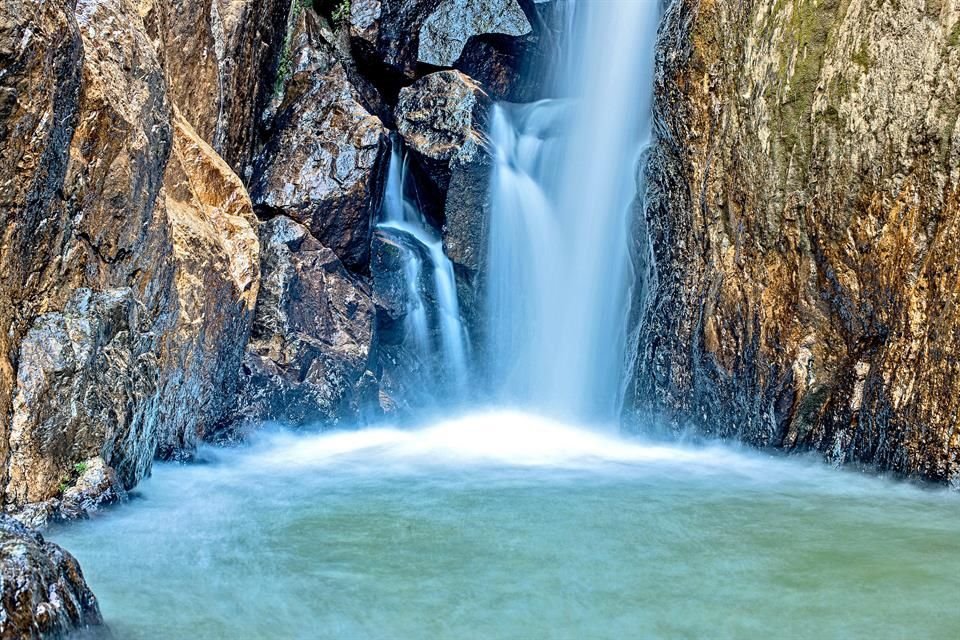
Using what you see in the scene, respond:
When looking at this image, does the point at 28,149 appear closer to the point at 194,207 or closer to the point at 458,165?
the point at 194,207

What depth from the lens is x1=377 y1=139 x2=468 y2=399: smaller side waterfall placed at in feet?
47.1

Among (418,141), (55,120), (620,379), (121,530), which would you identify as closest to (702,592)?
(121,530)

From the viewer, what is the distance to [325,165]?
13.4 m

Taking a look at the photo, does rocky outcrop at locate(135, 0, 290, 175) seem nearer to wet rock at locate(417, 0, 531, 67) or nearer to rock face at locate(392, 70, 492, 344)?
rock face at locate(392, 70, 492, 344)

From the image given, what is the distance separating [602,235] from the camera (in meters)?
13.7

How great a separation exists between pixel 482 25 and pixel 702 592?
13331 mm

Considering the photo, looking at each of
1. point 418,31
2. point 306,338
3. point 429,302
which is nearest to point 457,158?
point 429,302

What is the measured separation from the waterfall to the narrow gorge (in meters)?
0.07

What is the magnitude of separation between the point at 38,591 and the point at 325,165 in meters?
10.5

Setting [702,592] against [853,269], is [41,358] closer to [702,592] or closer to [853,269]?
[702,592]

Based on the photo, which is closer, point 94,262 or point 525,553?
point 525,553

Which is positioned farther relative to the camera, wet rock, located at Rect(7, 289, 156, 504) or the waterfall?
the waterfall

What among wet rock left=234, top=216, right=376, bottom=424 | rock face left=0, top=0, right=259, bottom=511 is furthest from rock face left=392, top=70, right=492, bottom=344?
rock face left=0, top=0, right=259, bottom=511

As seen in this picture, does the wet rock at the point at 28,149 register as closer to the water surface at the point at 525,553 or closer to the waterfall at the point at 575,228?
the water surface at the point at 525,553
